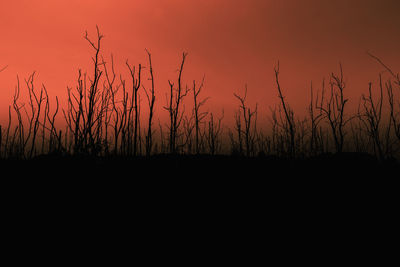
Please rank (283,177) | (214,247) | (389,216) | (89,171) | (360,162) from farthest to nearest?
(360,162)
(283,177)
(89,171)
(389,216)
(214,247)

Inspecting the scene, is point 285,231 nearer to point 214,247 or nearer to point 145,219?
point 214,247

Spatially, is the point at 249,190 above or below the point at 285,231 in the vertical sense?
above

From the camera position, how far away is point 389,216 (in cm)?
174

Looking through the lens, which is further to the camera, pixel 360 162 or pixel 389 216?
pixel 360 162

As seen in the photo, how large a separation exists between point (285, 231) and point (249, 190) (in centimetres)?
57

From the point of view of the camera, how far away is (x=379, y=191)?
81.4 inches

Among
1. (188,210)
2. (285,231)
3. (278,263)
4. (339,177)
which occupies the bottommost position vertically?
(278,263)

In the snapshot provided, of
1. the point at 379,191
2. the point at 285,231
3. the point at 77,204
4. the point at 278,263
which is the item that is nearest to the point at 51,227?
the point at 77,204

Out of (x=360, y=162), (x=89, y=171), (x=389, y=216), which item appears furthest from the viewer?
(x=360, y=162)

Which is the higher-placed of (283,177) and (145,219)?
(283,177)

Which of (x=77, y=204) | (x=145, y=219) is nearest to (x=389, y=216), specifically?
(x=145, y=219)

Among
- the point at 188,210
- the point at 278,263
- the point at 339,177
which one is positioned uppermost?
the point at 339,177

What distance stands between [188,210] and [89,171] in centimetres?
100

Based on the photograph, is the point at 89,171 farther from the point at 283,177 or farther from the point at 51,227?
the point at 283,177
